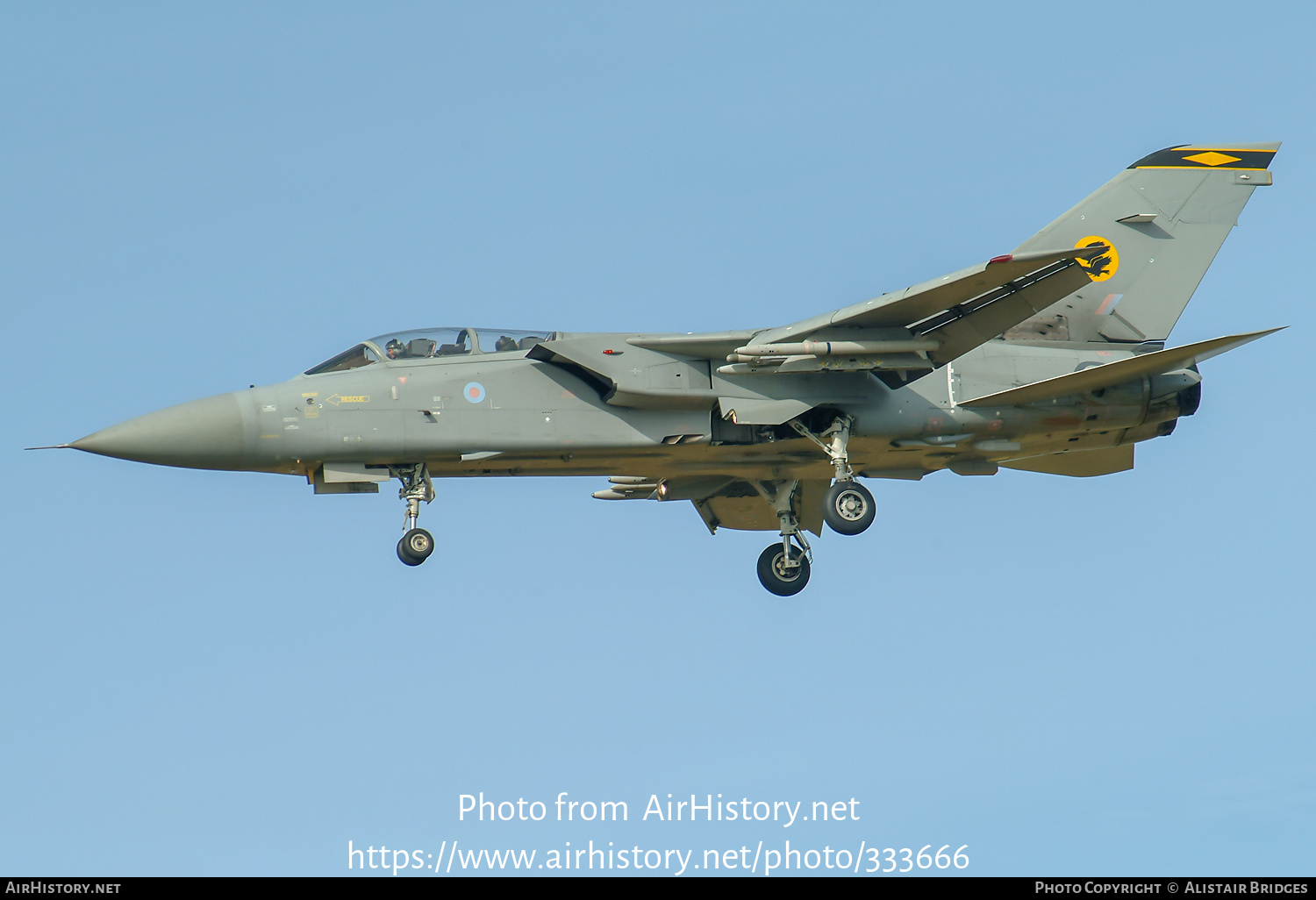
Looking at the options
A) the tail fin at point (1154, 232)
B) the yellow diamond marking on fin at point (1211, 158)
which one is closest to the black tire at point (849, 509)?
the tail fin at point (1154, 232)

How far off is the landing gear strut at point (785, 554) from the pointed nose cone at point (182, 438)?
807cm

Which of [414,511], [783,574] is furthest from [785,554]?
[414,511]

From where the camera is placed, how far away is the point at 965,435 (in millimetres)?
22828

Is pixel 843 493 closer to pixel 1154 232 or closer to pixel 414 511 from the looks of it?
pixel 414 511

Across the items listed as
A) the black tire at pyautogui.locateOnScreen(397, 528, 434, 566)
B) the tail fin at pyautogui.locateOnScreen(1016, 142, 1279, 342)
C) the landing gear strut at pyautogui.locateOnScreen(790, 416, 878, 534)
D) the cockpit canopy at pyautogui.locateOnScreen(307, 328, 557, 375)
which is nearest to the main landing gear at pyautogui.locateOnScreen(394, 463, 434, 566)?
the black tire at pyautogui.locateOnScreen(397, 528, 434, 566)

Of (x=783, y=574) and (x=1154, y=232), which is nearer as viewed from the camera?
(x=1154, y=232)

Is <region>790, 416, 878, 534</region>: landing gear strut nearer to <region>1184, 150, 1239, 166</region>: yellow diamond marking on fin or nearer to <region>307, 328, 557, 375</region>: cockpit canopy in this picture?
<region>307, 328, 557, 375</region>: cockpit canopy

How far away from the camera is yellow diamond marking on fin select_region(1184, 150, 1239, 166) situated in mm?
24516

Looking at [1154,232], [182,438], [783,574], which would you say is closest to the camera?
[182,438]

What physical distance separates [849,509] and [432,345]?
598 cm

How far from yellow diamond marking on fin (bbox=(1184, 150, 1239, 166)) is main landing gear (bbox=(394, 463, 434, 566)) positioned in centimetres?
1239

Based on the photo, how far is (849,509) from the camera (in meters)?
22.0

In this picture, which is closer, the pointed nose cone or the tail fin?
the pointed nose cone

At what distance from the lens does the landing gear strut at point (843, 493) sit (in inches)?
865
